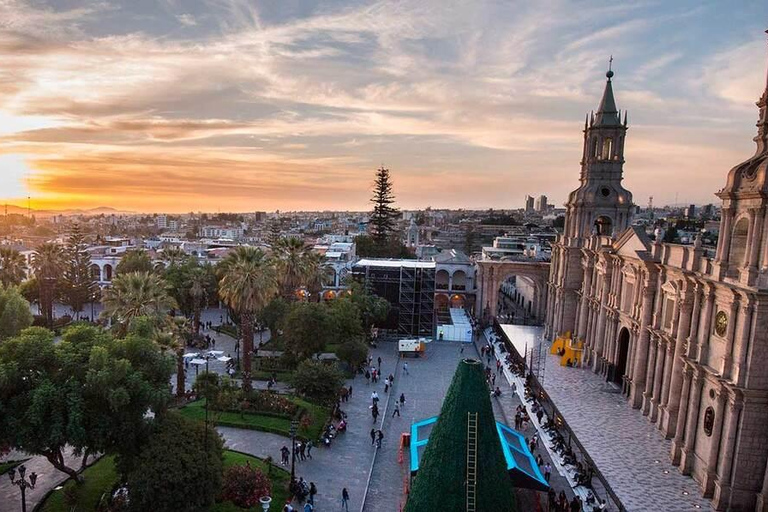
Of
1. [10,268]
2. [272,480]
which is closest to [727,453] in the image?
[272,480]

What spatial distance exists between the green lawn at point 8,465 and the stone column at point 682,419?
24.8 metres

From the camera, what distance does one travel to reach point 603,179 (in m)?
36.4

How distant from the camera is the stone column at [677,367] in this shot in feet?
68.5

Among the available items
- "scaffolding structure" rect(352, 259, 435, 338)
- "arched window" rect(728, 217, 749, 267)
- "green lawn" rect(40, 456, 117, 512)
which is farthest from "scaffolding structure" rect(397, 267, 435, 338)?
"arched window" rect(728, 217, 749, 267)

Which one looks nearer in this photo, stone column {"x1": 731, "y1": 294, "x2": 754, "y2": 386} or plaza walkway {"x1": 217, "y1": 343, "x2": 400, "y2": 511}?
stone column {"x1": 731, "y1": 294, "x2": 754, "y2": 386}

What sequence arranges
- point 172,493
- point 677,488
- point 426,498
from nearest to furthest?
point 426,498 < point 172,493 < point 677,488

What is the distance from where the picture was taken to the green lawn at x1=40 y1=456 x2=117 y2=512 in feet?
55.6

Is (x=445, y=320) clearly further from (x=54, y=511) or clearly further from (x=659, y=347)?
(x=54, y=511)

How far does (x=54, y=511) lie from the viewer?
656 inches

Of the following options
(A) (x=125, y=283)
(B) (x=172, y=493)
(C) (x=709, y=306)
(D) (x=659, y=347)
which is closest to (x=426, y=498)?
(B) (x=172, y=493)

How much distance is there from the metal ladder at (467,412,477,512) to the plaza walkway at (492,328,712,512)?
25.7 ft

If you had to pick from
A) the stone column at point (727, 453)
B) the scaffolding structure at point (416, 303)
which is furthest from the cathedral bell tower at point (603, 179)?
the stone column at point (727, 453)

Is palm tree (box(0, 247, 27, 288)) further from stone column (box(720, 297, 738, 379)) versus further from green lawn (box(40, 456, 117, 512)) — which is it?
stone column (box(720, 297, 738, 379))

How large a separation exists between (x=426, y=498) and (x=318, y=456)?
1021 cm
